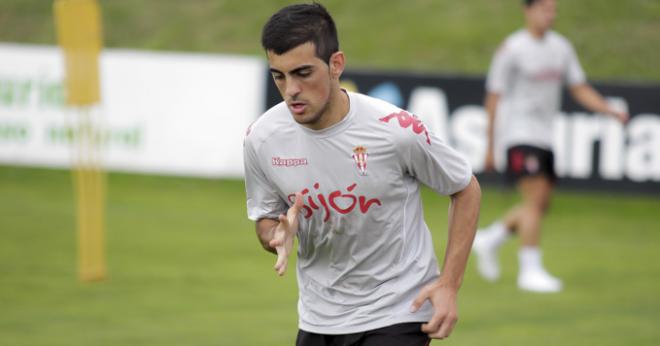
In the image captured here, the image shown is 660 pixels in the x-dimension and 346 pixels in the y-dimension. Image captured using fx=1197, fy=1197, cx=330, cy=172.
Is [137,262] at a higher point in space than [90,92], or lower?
lower

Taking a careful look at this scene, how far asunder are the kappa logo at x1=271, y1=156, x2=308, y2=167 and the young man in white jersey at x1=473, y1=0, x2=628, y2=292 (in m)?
6.08

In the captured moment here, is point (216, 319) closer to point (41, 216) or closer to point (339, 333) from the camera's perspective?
point (339, 333)

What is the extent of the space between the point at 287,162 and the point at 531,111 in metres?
6.33

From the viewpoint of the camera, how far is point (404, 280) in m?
4.78

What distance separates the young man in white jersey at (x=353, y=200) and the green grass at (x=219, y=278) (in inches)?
140

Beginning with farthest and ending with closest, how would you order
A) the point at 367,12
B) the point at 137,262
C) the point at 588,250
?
the point at 367,12
the point at 588,250
the point at 137,262

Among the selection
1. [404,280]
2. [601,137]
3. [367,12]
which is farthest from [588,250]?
[367,12]

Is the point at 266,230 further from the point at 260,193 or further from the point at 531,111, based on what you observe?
the point at 531,111

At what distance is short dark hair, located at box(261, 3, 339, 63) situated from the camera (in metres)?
4.38

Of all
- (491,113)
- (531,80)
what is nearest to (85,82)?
(491,113)

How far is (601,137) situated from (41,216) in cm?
701

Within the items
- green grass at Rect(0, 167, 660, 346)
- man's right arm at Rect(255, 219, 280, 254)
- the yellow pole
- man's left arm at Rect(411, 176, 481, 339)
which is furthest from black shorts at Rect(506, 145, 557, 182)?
man's right arm at Rect(255, 219, 280, 254)

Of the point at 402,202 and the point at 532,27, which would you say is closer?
the point at 402,202

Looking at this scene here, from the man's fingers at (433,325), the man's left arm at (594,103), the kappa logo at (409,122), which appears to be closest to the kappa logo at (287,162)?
the kappa logo at (409,122)
